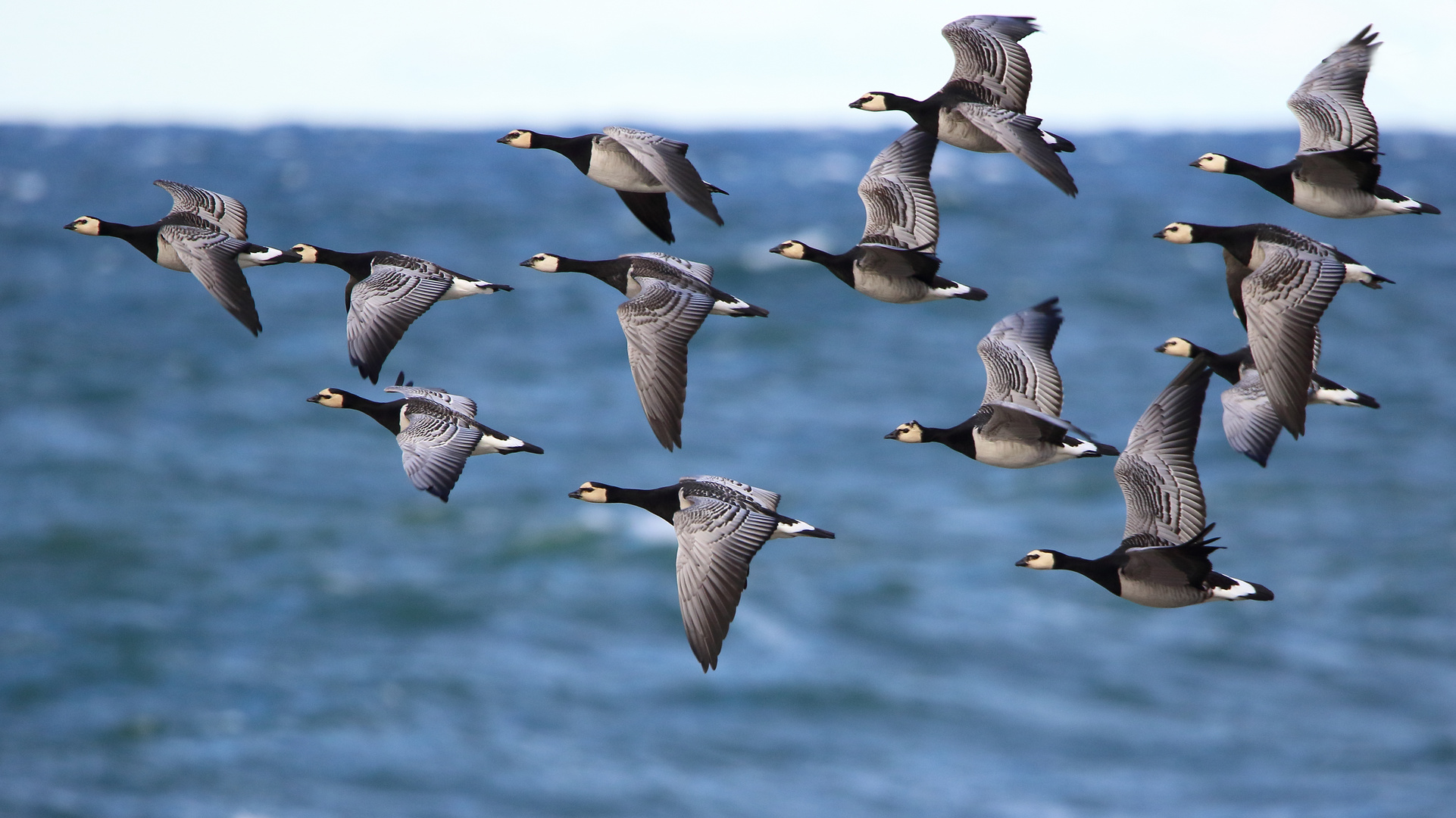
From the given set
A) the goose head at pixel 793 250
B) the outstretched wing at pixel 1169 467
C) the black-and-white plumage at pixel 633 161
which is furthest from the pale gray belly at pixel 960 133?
the outstretched wing at pixel 1169 467

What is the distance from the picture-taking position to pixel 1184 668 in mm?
64938

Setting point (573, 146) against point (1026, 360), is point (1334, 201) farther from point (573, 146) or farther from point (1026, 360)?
point (573, 146)

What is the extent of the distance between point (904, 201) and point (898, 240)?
1.54ft

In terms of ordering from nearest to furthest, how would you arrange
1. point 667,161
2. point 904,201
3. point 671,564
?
point 667,161 < point 904,201 < point 671,564

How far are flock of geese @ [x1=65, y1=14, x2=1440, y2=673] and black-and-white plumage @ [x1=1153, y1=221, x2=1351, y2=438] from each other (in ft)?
0.05

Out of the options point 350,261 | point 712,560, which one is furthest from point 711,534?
point 350,261

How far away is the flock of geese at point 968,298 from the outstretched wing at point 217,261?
0.02 metres

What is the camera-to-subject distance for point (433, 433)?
1026 cm

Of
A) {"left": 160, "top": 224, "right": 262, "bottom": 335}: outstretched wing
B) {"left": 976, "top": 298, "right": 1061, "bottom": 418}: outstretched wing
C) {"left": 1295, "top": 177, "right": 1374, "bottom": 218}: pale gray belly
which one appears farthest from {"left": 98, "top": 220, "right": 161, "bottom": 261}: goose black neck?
{"left": 1295, "top": 177, "right": 1374, "bottom": 218}: pale gray belly

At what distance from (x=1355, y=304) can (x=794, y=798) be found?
59.2 m

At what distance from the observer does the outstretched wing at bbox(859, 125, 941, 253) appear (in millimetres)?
13617

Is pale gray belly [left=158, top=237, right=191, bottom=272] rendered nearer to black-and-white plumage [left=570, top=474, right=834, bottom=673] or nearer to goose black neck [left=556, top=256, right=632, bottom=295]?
goose black neck [left=556, top=256, right=632, bottom=295]

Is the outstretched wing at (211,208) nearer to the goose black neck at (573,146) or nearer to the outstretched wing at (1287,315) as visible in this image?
the goose black neck at (573,146)

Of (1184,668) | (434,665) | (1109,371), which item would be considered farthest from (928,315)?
(434,665)
